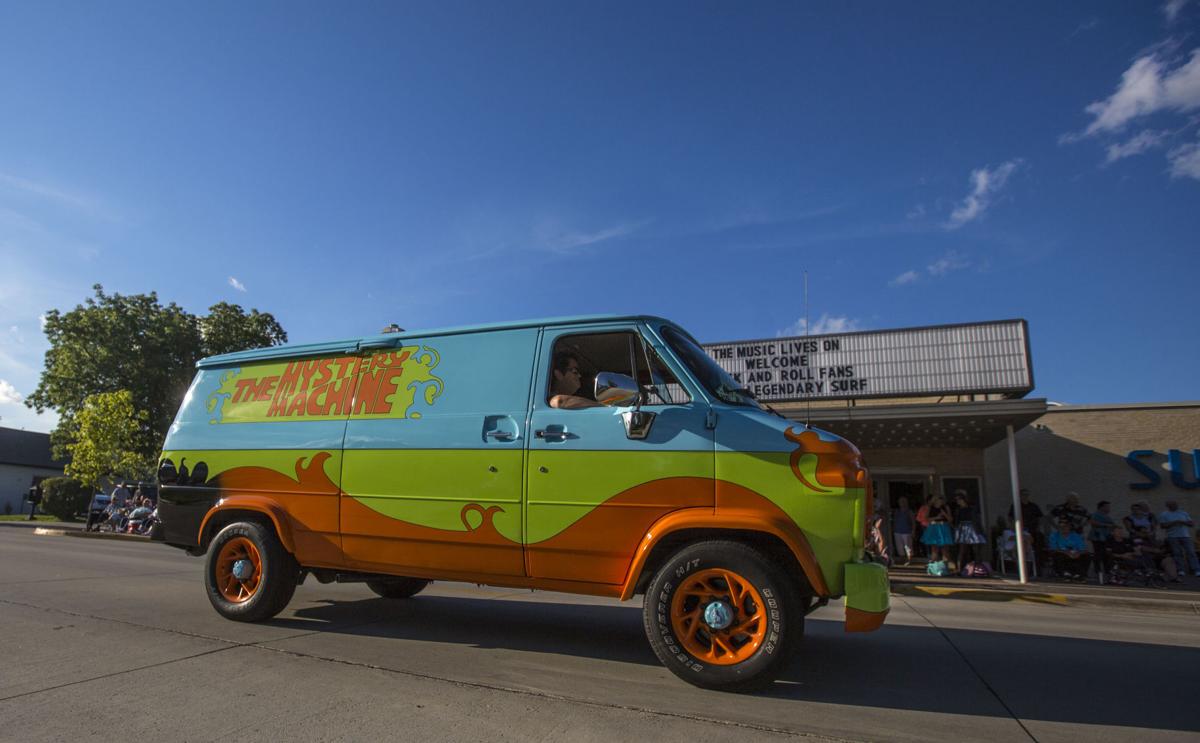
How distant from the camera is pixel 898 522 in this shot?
14.6 meters

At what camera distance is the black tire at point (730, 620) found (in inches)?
131

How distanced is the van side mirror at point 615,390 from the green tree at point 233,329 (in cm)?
3725

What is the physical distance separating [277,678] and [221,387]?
3153mm

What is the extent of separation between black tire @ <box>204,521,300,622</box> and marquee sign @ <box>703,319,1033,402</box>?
34.0ft

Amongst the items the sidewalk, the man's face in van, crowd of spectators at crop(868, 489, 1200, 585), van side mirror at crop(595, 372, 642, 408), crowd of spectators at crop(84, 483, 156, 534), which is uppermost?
the man's face in van

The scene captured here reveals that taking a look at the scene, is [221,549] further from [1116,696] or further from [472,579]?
[1116,696]

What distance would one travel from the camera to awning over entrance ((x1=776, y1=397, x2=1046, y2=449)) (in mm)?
12031

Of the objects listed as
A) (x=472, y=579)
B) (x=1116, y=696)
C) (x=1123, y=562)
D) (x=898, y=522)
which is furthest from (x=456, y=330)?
(x=1123, y=562)

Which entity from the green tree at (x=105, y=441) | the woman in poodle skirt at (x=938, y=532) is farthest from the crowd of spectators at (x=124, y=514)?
the woman in poodle skirt at (x=938, y=532)

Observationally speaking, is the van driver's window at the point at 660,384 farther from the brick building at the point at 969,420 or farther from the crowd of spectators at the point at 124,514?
the crowd of spectators at the point at 124,514

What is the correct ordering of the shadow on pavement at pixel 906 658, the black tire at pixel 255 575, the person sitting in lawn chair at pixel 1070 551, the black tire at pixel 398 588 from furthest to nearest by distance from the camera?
the person sitting in lawn chair at pixel 1070 551
the black tire at pixel 398 588
the black tire at pixel 255 575
the shadow on pavement at pixel 906 658

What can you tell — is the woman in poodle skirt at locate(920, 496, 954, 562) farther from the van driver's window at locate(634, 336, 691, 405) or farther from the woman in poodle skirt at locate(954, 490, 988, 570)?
the van driver's window at locate(634, 336, 691, 405)

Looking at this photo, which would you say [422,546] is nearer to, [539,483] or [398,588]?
[539,483]

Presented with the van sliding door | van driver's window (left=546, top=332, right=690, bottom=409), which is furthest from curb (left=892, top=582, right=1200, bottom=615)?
the van sliding door
